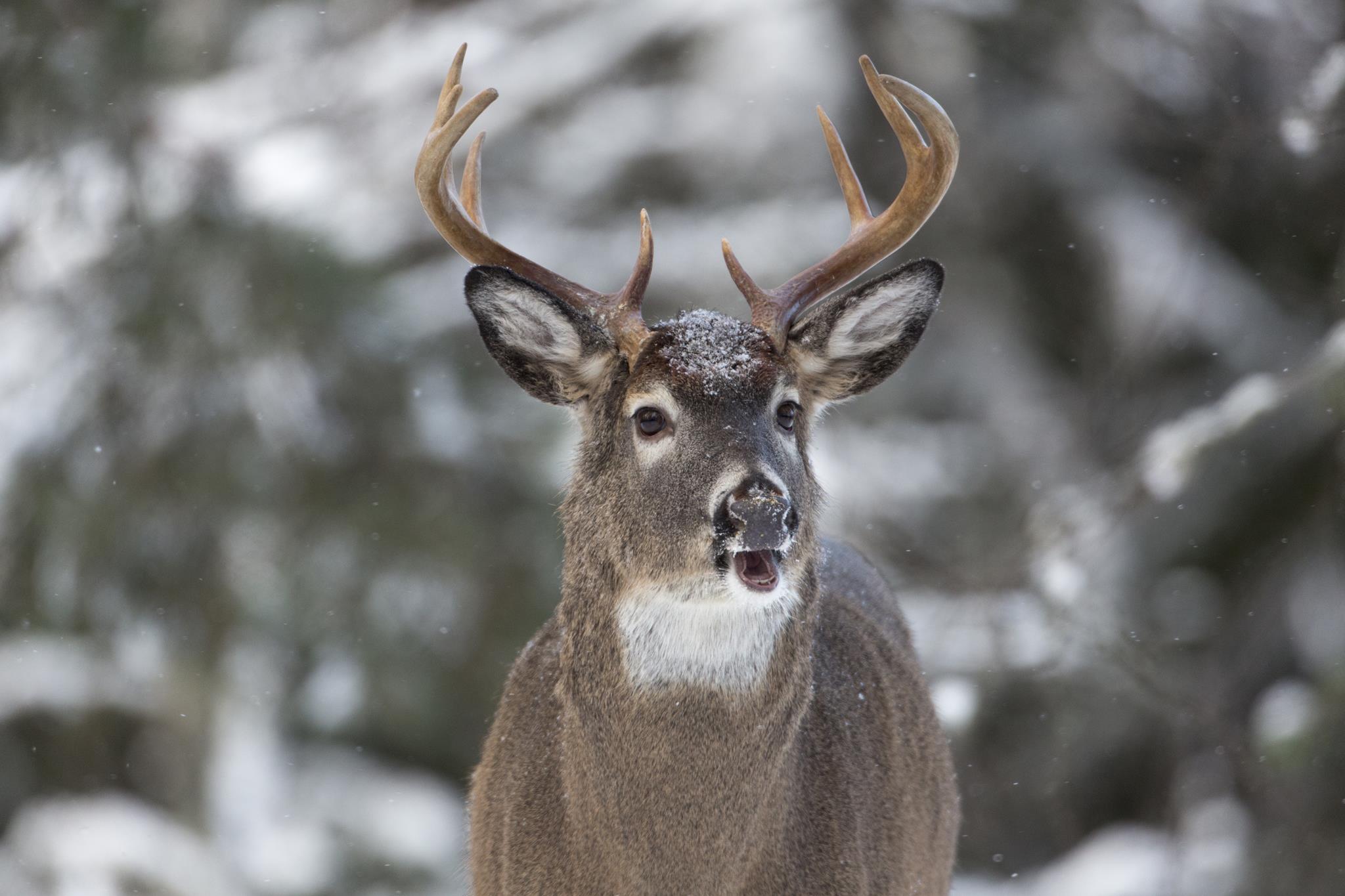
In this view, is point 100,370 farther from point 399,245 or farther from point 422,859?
point 422,859

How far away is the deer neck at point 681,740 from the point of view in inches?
117

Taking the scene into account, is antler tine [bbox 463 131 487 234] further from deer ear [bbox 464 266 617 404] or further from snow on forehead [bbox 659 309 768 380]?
snow on forehead [bbox 659 309 768 380]

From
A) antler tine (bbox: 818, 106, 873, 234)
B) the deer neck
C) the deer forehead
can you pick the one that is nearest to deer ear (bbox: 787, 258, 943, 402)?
the deer forehead

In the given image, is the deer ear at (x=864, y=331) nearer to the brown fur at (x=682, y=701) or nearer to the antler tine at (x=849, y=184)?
the brown fur at (x=682, y=701)

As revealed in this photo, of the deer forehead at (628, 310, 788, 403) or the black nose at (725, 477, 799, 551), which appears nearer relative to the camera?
the black nose at (725, 477, 799, 551)

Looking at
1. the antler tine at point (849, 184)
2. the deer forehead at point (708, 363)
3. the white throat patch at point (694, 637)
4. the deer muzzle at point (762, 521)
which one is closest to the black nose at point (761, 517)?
the deer muzzle at point (762, 521)

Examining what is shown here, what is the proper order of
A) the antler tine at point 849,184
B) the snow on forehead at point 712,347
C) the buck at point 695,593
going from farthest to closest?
the antler tine at point 849,184
the snow on forehead at point 712,347
the buck at point 695,593

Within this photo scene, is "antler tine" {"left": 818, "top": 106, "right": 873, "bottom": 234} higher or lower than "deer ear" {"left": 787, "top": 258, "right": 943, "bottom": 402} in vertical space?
higher

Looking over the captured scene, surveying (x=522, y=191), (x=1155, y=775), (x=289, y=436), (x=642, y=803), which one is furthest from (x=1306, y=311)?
(x=642, y=803)

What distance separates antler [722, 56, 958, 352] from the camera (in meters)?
3.36

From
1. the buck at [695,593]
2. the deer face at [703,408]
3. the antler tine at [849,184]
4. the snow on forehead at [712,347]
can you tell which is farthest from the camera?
the antler tine at [849,184]

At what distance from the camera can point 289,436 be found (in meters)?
6.65

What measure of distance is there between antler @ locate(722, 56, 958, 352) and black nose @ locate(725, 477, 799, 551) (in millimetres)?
608

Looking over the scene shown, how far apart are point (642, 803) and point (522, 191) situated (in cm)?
501
